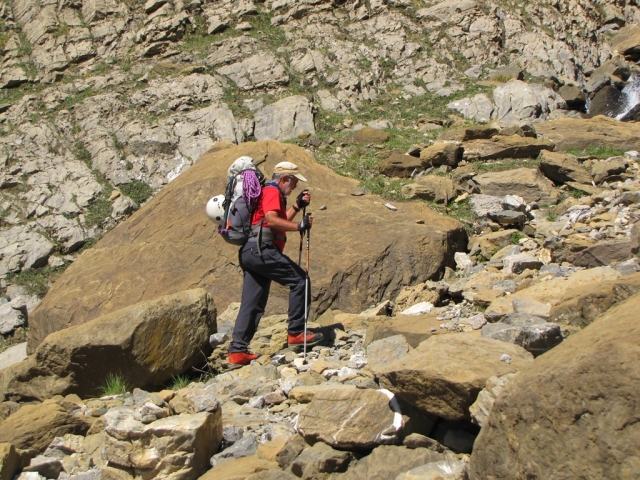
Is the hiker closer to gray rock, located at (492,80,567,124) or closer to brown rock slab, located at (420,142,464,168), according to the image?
brown rock slab, located at (420,142,464,168)

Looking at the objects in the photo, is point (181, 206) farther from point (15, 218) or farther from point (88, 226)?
point (15, 218)

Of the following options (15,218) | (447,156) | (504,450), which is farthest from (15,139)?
(504,450)

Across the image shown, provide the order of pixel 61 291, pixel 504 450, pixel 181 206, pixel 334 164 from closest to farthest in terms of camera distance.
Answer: pixel 504 450 → pixel 61 291 → pixel 181 206 → pixel 334 164

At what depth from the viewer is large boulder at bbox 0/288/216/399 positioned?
5.09 metres

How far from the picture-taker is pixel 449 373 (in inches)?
122

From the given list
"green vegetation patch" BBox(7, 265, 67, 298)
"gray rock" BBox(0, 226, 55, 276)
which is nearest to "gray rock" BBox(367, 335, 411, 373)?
"green vegetation patch" BBox(7, 265, 67, 298)

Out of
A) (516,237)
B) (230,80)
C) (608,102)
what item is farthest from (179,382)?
(608,102)

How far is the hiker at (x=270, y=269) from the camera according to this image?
208 inches

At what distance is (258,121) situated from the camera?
15.9 m

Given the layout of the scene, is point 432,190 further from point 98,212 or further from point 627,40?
point 627,40

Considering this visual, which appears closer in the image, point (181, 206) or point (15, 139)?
point (181, 206)

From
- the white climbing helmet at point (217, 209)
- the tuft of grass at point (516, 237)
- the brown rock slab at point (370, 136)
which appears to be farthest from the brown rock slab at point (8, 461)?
the brown rock slab at point (370, 136)

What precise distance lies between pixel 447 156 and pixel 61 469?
27.6ft

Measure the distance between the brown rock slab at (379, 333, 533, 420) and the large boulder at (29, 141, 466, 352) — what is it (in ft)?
10.8
